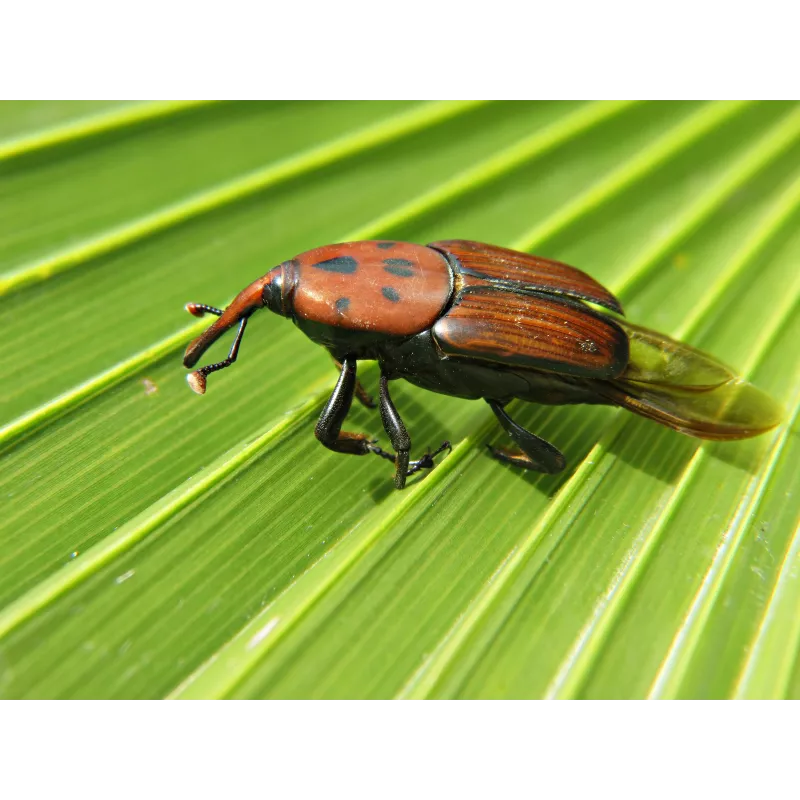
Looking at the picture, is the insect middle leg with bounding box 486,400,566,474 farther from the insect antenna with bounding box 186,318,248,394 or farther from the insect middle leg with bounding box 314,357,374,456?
the insect antenna with bounding box 186,318,248,394

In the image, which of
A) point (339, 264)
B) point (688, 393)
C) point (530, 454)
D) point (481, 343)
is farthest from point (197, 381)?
point (688, 393)

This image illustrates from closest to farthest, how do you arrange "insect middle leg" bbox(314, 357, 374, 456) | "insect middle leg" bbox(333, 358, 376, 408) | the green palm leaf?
1. the green palm leaf
2. "insect middle leg" bbox(314, 357, 374, 456)
3. "insect middle leg" bbox(333, 358, 376, 408)

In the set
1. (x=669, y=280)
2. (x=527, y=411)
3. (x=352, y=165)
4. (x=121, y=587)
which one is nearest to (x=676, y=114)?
(x=669, y=280)

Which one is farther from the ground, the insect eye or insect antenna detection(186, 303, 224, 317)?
the insect eye

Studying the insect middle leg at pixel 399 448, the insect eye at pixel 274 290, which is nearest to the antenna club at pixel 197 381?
the insect eye at pixel 274 290

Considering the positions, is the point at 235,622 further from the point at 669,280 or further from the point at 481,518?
the point at 669,280

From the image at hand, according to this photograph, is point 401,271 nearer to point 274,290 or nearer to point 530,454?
point 274,290

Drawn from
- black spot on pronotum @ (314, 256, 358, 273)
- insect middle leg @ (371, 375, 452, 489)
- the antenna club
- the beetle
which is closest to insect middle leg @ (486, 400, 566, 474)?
the beetle

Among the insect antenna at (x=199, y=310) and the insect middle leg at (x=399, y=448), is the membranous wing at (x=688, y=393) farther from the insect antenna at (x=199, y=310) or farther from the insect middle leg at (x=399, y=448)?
the insect antenna at (x=199, y=310)

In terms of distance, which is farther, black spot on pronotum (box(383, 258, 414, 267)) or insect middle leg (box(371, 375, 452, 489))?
black spot on pronotum (box(383, 258, 414, 267))
